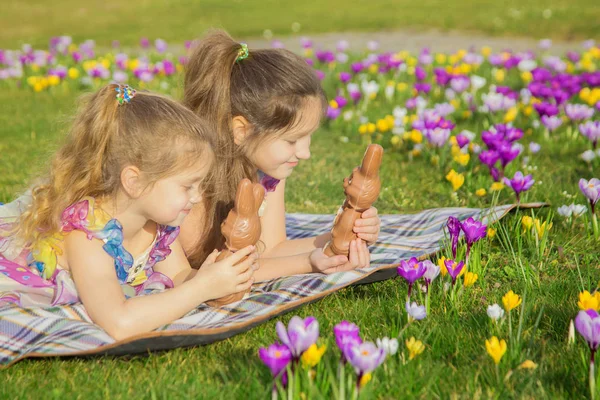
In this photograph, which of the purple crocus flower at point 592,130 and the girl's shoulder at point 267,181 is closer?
the girl's shoulder at point 267,181

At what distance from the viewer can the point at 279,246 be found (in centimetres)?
397

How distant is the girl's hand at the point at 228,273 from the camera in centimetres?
298

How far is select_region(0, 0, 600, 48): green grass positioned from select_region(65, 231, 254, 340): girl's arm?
35.7ft

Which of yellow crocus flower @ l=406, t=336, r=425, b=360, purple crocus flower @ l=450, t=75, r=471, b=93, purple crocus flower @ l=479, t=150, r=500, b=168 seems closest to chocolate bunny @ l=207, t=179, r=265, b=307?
yellow crocus flower @ l=406, t=336, r=425, b=360

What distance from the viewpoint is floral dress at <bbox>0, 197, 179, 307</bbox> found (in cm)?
301

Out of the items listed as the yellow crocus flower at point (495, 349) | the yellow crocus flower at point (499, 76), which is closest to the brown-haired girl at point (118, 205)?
the yellow crocus flower at point (495, 349)

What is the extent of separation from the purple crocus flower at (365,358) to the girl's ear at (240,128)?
1.70 meters

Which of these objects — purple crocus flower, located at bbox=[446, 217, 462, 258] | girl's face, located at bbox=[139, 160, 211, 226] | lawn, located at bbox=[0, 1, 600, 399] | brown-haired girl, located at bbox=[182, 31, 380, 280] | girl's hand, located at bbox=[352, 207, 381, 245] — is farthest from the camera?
brown-haired girl, located at bbox=[182, 31, 380, 280]

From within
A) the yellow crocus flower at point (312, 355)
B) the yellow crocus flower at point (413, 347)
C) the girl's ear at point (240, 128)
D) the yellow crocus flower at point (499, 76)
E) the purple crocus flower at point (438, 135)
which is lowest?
the yellow crocus flower at point (413, 347)

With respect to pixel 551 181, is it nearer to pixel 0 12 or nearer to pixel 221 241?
pixel 221 241

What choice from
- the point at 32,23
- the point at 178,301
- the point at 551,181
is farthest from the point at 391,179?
the point at 32,23

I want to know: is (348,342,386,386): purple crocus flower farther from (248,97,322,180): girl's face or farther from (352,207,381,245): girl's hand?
(248,97,322,180): girl's face

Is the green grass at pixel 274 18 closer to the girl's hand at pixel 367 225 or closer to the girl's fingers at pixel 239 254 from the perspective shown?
the girl's hand at pixel 367 225

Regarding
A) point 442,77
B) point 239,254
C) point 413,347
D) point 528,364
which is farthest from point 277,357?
point 442,77
